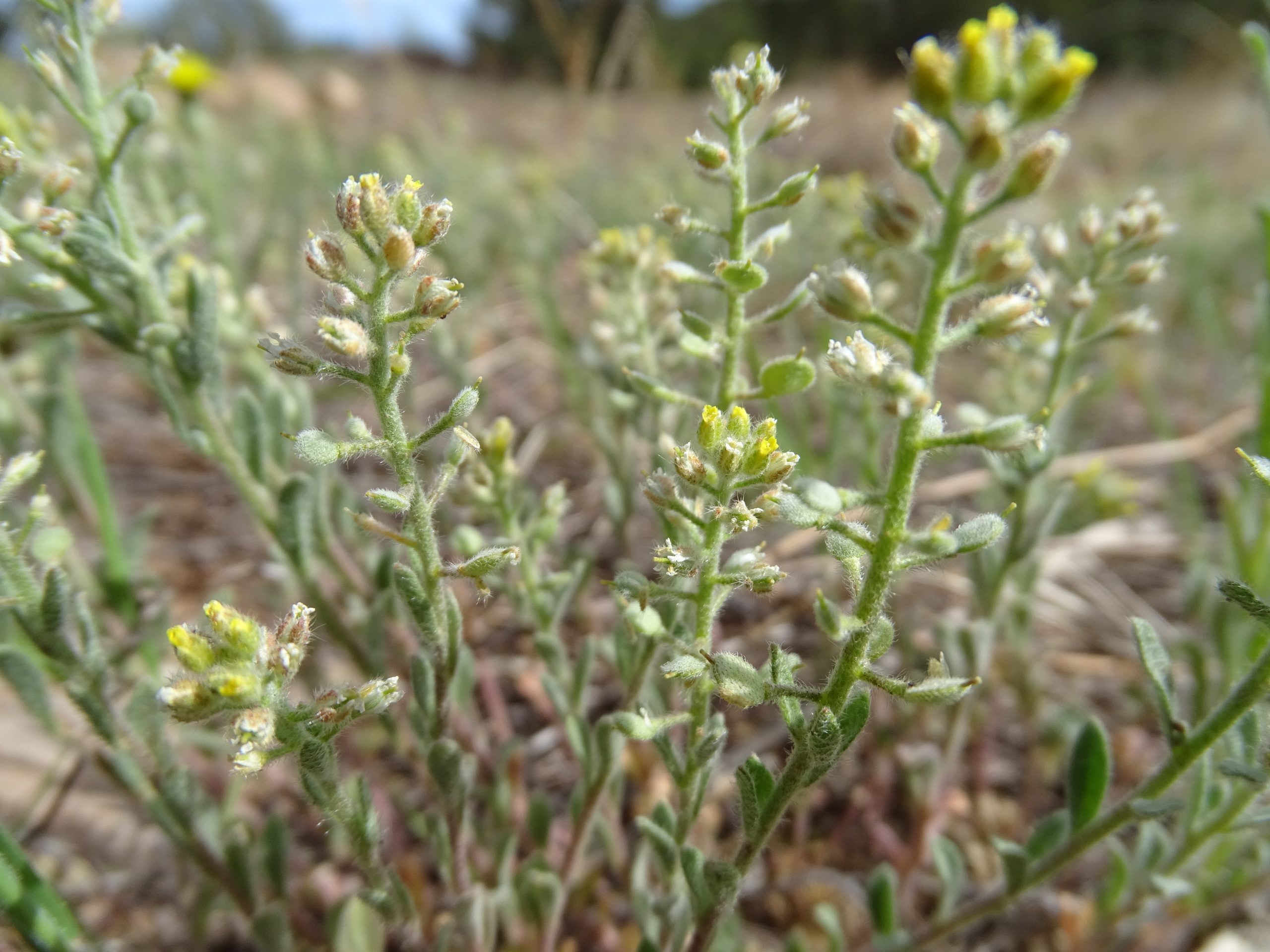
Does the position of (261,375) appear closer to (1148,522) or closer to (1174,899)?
(1174,899)

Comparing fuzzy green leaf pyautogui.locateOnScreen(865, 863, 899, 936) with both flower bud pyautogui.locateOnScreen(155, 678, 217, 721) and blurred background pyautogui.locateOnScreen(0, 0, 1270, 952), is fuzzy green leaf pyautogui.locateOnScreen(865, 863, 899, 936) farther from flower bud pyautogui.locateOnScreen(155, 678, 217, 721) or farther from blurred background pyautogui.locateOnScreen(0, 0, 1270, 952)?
flower bud pyautogui.locateOnScreen(155, 678, 217, 721)

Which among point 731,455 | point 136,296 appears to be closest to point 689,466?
point 731,455

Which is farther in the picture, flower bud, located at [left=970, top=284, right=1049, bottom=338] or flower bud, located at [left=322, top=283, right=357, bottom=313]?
flower bud, located at [left=322, top=283, right=357, bottom=313]

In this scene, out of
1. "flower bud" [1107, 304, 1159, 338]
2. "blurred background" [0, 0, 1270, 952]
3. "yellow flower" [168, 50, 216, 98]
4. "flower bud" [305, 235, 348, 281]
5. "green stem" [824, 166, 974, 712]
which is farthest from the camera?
"yellow flower" [168, 50, 216, 98]

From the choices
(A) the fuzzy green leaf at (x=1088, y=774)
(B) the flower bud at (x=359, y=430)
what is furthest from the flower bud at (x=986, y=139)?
(A) the fuzzy green leaf at (x=1088, y=774)

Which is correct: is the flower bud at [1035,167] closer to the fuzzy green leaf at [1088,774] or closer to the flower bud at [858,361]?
the flower bud at [858,361]

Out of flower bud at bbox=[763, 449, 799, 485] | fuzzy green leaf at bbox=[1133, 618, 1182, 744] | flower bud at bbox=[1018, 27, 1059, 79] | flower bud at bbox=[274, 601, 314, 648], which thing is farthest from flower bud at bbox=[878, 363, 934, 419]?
flower bud at bbox=[274, 601, 314, 648]

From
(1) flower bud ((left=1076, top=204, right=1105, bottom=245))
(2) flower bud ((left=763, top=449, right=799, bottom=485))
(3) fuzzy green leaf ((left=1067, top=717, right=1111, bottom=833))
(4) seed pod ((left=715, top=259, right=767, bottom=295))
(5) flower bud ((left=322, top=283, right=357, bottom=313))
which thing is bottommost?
(3) fuzzy green leaf ((left=1067, top=717, right=1111, bottom=833))
